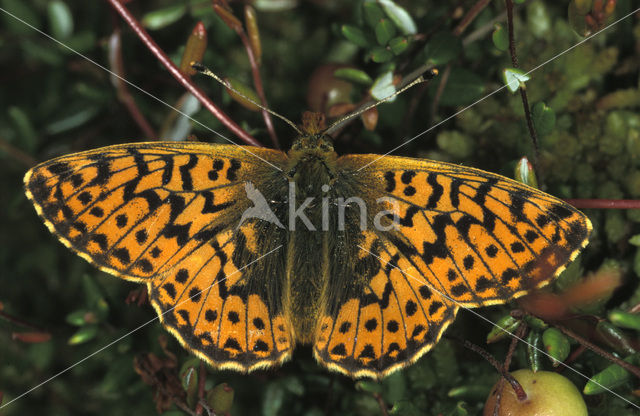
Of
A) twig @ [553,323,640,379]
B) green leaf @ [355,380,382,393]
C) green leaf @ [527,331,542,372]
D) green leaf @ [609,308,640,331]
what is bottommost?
green leaf @ [355,380,382,393]

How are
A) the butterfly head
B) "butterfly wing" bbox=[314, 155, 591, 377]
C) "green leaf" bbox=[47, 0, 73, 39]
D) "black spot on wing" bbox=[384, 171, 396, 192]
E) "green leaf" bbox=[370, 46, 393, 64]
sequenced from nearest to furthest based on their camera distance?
1. "butterfly wing" bbox=[314, 155, 591, 377]
2. "black spot on wing" bbox=[384, 171, 396, 192]
3. the butterfly head
4. "green leaf" bbox=[370, 46, 393, 64]
5. "green leaf" bbox=[47, 0, 73, 39]

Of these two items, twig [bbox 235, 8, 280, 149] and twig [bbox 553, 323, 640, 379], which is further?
twig [bbox 235, 8, 280, 149]

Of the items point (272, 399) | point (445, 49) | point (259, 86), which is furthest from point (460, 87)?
point (272, 399)

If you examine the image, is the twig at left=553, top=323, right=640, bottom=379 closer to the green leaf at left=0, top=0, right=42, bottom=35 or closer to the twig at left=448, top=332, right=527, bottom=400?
the twig at left=448, top=332, right=527, bottom=400

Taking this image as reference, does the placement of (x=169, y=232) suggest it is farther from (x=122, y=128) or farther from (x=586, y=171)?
(x=586, y=171)

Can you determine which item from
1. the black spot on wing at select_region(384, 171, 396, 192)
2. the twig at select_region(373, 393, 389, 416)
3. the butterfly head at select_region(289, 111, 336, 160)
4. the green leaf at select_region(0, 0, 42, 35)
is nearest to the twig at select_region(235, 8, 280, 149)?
the butterfly head at select_region(289, 111, 336, 160)

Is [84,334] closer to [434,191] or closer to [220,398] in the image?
[220,398]
